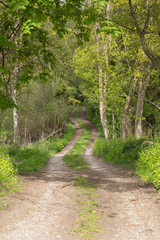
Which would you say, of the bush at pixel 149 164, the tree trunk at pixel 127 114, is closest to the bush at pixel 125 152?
the bush at pixel 149 164

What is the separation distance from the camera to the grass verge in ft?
16.1

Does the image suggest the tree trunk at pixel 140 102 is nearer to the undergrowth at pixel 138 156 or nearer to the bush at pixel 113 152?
the bush at pixel 113 152

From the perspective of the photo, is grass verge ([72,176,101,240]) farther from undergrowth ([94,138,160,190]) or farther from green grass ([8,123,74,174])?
green grass ([8,123,74,174])

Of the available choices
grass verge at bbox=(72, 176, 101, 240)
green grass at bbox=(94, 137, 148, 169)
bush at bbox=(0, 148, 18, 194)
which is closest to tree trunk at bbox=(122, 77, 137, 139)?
green grass at bbox=(94, 137, 148, 169)

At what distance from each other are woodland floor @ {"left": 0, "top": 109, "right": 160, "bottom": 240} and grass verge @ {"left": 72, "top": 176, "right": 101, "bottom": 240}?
0.12m

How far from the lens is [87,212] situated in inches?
237

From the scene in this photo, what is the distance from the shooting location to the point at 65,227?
16.7ft

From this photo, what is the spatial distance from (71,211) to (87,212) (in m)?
0.40

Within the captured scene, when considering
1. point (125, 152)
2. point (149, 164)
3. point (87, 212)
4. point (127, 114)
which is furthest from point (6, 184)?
point (127, 114)

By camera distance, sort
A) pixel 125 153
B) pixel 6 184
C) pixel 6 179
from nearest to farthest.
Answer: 1. pixel 6 184
2. pixel 6 179
3. pixel 125 153

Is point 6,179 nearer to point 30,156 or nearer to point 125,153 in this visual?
point 30,156

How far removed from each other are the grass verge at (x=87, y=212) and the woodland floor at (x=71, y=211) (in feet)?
0.39

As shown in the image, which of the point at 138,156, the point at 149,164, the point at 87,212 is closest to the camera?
the point at 87,212

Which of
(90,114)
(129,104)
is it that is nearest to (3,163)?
(129,104)
